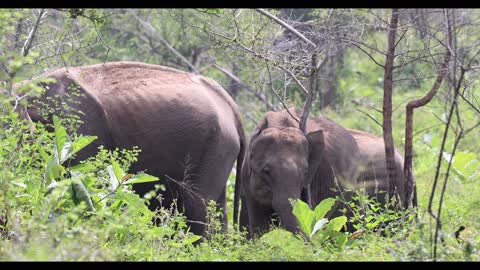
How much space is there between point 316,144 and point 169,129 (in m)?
1.58

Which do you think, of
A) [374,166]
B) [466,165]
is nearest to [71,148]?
[374,166]

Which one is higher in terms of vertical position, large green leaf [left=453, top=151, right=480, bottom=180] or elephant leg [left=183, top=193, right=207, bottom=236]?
elephant leg [left=183, top=193, right=207, bottom=236]

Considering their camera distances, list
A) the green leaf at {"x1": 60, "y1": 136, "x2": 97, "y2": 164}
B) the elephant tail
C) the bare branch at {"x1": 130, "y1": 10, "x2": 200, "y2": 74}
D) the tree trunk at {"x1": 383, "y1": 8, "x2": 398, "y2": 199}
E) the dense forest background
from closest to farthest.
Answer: the dense forest background, the green leaf at {"x1": 60, "y1": 136, "x2": 97, "y2": 164}, the tree trunk at {"x1": 383, "y1": 8, "x2": 398, "y2": 199}, the elephant tail, the bare branch at {"x1": 130, "y1": 10, "x2": 200, "y2": 74}

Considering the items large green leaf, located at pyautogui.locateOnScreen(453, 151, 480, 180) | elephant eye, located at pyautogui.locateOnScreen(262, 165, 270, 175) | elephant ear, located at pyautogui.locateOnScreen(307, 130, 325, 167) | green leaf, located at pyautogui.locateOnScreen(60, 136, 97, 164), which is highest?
green leaf, located at pyautogui.locateOnScreen(60, 136, 97, 164)

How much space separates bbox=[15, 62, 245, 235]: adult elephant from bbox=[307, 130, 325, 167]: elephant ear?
37.6 inches

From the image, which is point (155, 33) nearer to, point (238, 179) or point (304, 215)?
point (238, 179)

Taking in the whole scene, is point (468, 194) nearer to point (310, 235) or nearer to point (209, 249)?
point (310, 235)

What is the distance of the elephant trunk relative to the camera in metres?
9.29

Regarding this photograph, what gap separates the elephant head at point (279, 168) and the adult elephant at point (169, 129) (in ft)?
1.51

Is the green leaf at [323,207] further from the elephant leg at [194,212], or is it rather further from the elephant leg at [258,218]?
the elephant leg at [194,212]

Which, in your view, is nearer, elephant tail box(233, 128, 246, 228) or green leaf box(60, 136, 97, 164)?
green leaf box(60, 136, 97, 164)

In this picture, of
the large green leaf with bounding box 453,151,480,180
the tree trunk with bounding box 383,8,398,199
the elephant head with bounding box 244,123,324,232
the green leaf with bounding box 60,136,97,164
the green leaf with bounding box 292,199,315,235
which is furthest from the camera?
the large green leaf with bounding box 453,151,480,180

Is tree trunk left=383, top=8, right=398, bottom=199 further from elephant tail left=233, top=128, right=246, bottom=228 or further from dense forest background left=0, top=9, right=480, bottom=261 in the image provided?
elephant tail left=233, top=128, right=246, bottom=228

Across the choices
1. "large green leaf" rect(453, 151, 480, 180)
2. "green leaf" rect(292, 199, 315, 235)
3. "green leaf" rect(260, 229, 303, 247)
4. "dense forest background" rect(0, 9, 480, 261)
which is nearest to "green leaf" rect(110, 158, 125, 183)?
"dense forest background" rect(0, 9, 480, 261)
